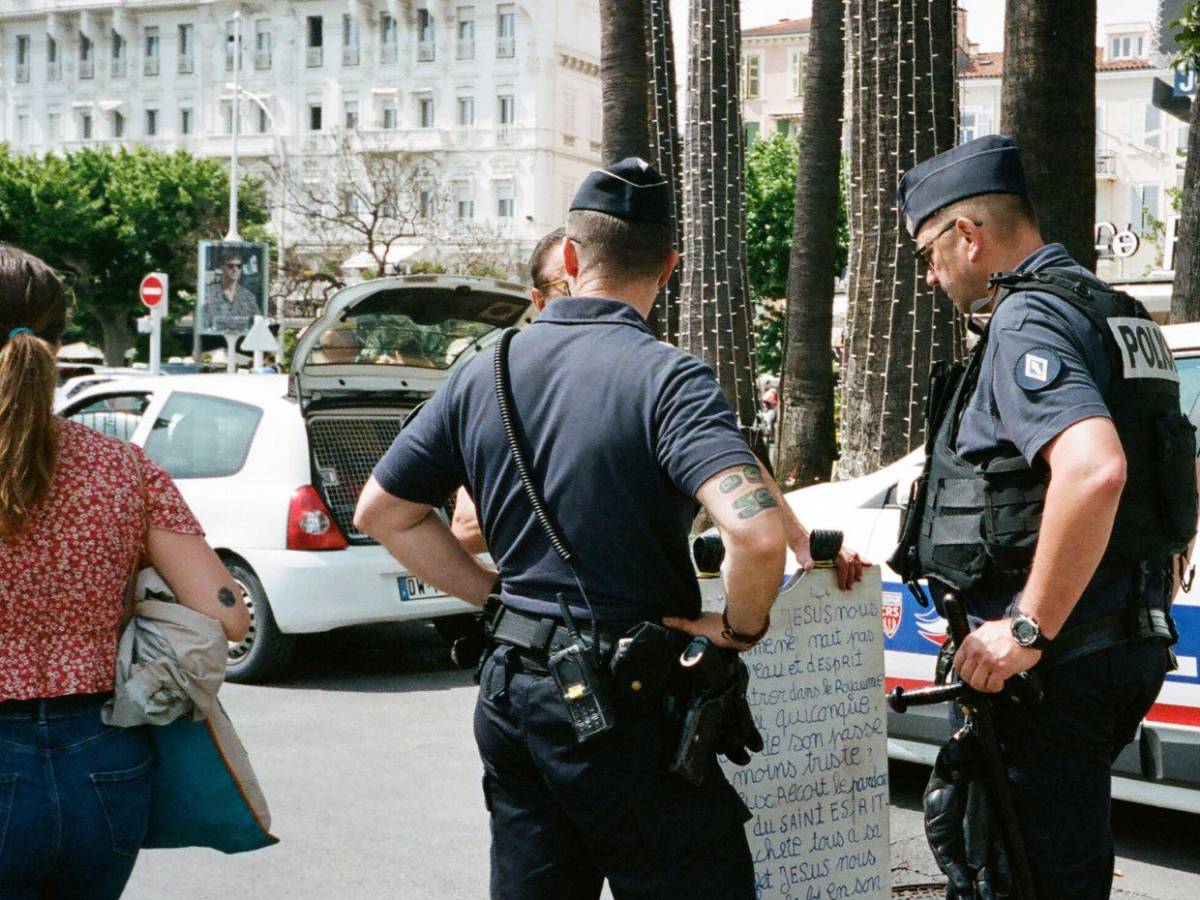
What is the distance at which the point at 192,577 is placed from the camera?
9.53 ft

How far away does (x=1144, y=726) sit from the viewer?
5.05 m

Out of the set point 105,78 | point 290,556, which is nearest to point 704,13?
point 290,556

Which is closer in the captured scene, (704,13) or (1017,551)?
(1017,551)

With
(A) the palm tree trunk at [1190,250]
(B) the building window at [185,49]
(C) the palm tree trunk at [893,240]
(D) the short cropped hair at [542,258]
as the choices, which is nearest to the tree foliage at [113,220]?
(B) the building window at [185,49]

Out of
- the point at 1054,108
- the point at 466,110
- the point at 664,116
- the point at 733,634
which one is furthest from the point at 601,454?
the point at 466,110

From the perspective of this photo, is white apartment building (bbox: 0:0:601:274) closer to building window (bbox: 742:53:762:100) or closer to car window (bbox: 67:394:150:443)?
building window (bbox: 742:53:762:100)

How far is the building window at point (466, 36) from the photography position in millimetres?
71562

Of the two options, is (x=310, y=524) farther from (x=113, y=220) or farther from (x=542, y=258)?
(x=113, y=220)

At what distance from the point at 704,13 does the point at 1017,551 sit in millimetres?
11020

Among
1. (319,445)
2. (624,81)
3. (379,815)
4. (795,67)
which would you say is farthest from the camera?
(795,67)

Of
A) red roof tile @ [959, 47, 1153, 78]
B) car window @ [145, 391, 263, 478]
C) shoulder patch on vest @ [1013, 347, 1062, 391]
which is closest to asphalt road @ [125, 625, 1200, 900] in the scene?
car window @ [145, 391, 263, 478]

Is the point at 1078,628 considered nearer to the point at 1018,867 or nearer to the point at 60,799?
the point at 1018,867

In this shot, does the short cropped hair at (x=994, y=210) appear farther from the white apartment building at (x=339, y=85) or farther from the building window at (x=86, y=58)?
the building window at (x=86, y=58)

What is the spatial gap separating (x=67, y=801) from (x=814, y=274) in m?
14.0
